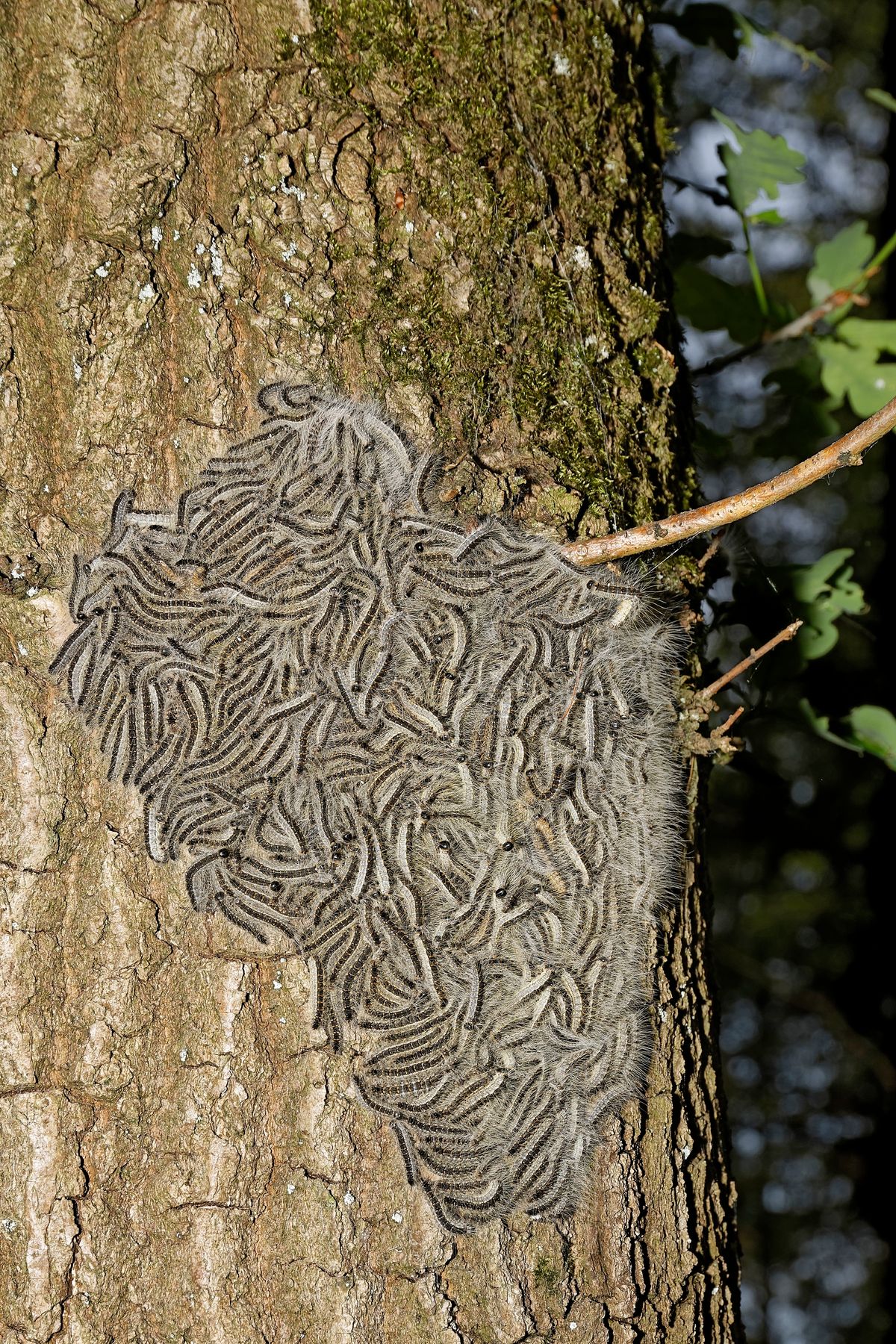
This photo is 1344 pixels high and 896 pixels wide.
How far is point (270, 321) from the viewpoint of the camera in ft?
6.36

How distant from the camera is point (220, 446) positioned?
6.43 feet

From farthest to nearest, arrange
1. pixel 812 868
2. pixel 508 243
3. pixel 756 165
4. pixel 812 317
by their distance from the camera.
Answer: pixel 812 868
pixel 812 317
pixel 756 165
pixel 508 243

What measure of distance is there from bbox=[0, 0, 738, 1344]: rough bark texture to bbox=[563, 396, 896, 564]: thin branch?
0.32ft

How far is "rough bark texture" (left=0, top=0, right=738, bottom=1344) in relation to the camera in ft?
5.86

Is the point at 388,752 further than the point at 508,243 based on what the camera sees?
No

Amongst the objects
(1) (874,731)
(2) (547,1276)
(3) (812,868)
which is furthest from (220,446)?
(3) (812,868)

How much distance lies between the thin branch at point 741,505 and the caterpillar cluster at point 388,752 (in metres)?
0.10

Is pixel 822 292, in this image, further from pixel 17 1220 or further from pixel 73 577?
pixel 17 1220

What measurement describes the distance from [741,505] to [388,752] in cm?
86

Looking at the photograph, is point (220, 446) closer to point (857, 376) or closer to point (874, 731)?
point (874, 731)

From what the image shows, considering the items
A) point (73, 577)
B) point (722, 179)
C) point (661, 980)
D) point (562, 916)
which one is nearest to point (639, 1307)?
point (661, 980)

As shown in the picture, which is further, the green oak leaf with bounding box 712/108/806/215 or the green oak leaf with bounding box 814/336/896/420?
the green oak leaf with bounding box 814/336/896/420

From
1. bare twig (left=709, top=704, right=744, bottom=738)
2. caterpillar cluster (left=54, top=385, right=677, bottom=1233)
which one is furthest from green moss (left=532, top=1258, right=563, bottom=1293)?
bare twig (left=709, top=704, right=744, bottom=738)

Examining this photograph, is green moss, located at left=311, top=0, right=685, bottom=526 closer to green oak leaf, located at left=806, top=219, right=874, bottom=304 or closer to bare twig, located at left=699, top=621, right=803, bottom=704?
bare twig, located at left=699, top=621, right=803, bottom=704
